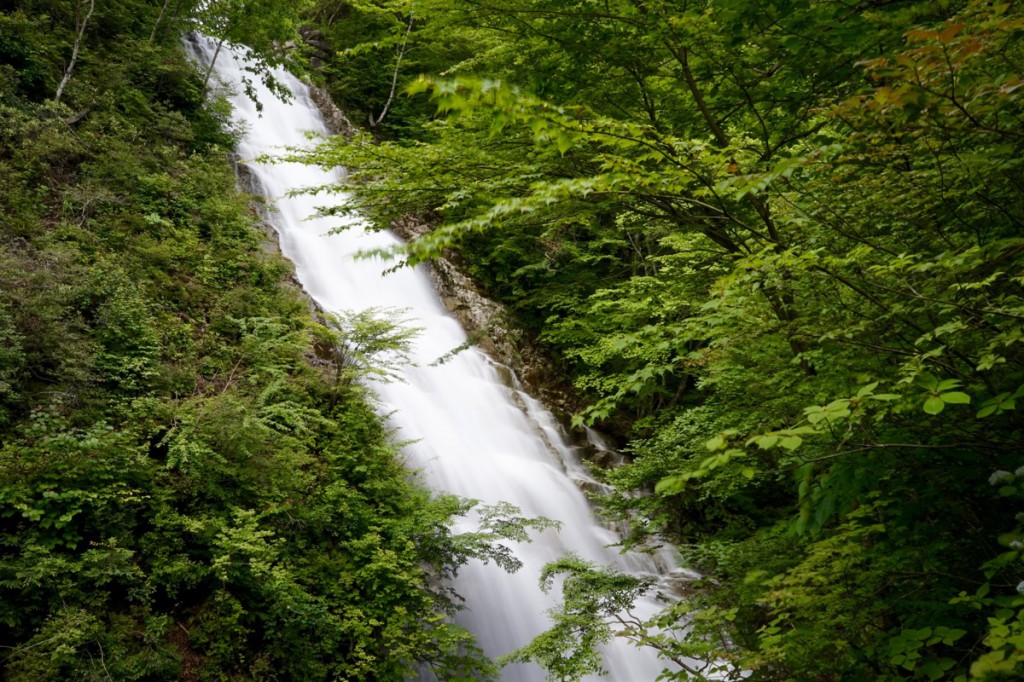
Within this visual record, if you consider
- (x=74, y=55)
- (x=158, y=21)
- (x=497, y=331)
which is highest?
(x=158, y=21)

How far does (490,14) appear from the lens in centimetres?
391

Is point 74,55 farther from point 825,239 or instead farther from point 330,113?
point 825,239

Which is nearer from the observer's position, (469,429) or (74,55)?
(74,55)

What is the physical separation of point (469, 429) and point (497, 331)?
385 cm

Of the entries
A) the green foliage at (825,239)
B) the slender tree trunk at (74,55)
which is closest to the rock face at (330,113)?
the slender tree trunk at (74,55)

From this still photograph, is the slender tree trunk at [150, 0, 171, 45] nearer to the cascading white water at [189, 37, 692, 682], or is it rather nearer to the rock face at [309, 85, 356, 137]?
the cascading white water at [189, 37, 692, 682]

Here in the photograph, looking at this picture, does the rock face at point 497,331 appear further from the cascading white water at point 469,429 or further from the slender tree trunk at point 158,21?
Answer: the slender tree trunk at point 158,21

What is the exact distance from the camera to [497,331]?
13766mm

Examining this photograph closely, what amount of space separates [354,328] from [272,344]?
1.00 metres

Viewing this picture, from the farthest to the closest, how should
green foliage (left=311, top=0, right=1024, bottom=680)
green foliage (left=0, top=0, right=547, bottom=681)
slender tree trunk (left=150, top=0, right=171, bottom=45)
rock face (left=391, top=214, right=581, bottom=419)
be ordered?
rock face (left=391, top=214, right=581, bottom=419)
slender tree trunk (left=150, top=0, right=171, bottom=45)
green foliage (left=0, top=0, right=547, bottom=681)
green foliage (left=311, top=0, right=1024, bottom=680)

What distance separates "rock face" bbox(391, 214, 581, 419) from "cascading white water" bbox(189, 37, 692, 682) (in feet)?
1.14

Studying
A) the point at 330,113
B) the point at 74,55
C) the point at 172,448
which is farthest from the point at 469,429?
the point at 330,113

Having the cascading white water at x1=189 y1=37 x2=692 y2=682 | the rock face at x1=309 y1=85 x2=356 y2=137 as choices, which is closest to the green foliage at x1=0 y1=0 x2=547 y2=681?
the cascading white water at x1=189 y1=37 x2=692 y2=682

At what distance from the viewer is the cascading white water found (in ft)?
23.7
